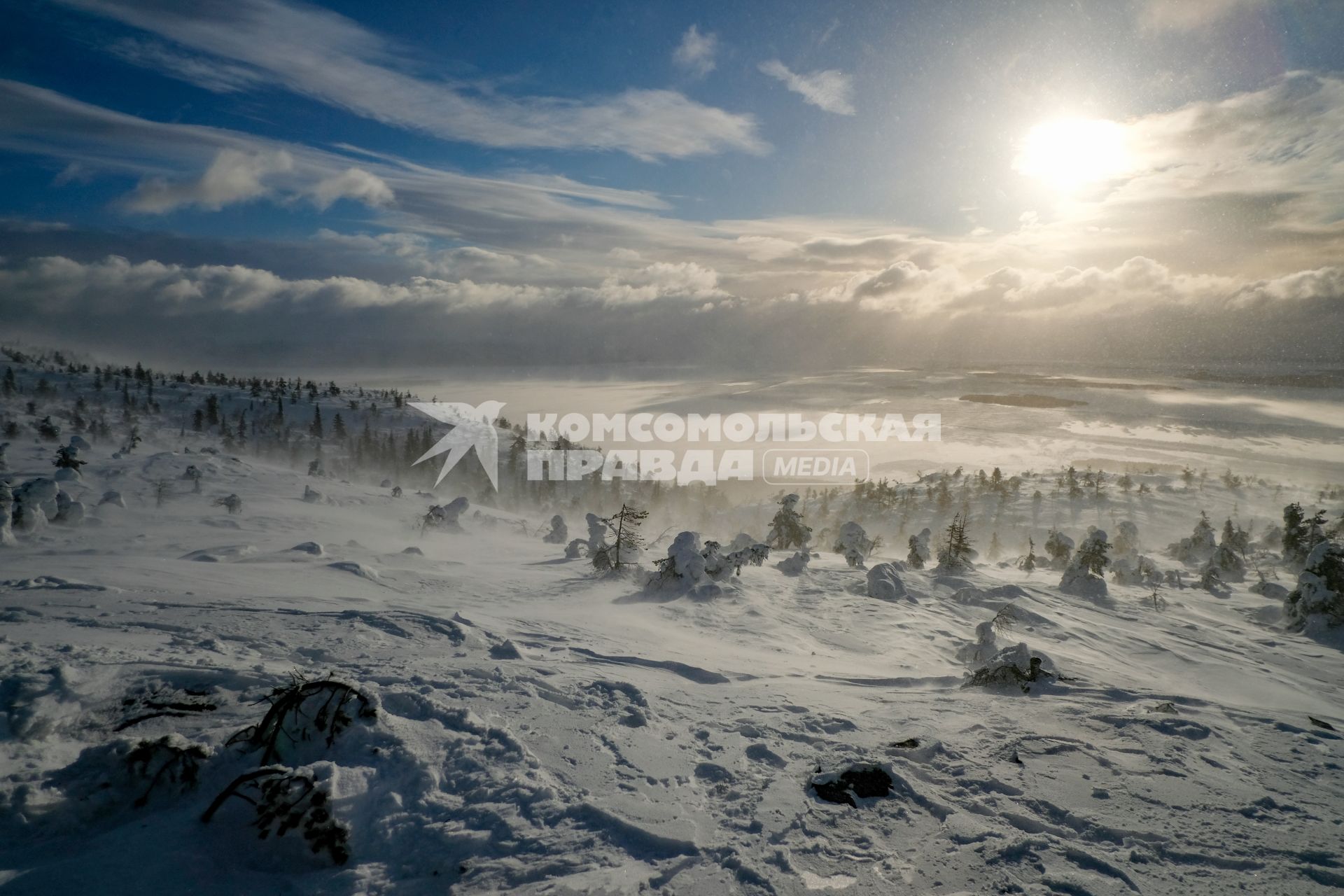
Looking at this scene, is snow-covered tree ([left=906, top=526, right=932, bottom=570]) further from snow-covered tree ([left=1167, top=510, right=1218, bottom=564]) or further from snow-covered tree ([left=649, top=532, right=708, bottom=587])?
snow-covered tree ([left=1167, top=510, right=1218, bottom=564])

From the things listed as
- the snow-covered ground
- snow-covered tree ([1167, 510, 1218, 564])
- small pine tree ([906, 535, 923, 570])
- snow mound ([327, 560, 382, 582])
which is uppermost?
the snow-covered ground

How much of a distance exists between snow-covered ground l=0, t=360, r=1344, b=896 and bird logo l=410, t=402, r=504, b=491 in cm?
8559

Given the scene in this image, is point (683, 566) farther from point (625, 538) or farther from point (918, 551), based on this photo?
point (918, 551)

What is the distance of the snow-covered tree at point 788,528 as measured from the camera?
39.9 metres

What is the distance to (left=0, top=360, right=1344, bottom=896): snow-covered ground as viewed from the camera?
4.39 m

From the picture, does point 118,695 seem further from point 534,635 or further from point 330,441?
Result: point 330,441

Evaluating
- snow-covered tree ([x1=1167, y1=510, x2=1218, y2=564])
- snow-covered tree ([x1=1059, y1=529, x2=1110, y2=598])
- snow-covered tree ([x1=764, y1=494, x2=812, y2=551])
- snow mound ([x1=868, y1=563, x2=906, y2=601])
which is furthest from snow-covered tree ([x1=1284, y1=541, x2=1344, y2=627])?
snow-covered tree ([x1=1167, y1=510, x2=1218, y2=564])

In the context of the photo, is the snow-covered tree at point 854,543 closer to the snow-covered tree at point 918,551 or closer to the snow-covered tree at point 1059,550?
the snow-covered tree at point 918,551

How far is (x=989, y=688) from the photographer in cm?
1062

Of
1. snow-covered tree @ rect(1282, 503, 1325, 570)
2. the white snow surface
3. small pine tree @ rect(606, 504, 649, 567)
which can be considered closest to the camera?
the white snow surface

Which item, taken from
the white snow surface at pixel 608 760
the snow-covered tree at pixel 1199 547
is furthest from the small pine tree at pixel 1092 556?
the snow-covered tree at pixel 1199 547

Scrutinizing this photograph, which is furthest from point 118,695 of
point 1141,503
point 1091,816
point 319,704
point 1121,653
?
point 1141,503

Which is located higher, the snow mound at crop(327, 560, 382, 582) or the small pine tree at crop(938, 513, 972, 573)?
the snow mound at crop(327, 560, 382, 582)

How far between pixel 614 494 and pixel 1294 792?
103 meters
